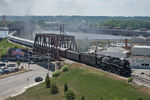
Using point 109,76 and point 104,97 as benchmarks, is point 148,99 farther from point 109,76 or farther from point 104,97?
point 109,76

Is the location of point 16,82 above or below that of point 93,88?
below

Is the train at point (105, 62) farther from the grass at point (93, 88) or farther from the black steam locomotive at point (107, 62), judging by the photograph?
the grass at point (93, 88)

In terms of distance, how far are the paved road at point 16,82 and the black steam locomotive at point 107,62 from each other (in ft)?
40.7

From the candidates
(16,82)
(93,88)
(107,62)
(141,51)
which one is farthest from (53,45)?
(93,88)

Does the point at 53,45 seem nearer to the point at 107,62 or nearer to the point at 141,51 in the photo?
the point at 141,51

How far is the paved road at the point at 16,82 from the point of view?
47328mm

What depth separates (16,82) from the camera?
54344 millimetres

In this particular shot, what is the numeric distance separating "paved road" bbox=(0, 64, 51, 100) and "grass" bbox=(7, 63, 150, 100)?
553 centimetres

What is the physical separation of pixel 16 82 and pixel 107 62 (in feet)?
76.7

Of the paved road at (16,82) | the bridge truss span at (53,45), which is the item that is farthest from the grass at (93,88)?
the bridge truss span at (53,45)

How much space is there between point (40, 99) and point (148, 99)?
700 inches

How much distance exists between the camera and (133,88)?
1405 inches

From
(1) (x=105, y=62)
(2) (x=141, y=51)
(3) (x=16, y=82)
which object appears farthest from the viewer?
(2) (x=141, y=51)

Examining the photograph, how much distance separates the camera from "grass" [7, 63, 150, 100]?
111ft
